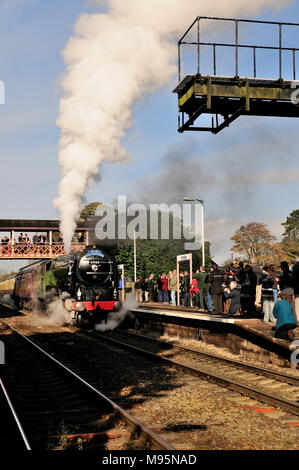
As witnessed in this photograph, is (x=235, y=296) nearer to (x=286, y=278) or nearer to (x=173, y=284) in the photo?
(x=286, y=278)

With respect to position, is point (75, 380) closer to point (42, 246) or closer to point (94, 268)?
point (94, 268)

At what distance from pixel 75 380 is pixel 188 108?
253 inches

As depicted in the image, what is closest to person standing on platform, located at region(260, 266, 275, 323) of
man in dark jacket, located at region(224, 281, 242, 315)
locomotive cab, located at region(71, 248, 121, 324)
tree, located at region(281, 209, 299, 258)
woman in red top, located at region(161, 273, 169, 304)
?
man in dark jacket, located at region(224, 281, 242, 315)

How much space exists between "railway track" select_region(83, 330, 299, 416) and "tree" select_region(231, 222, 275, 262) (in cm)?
4005

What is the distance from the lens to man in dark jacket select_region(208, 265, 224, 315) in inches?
615

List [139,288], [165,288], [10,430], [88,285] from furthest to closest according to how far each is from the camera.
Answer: [139,288] < [165,288] < [88,285] < [10,430]

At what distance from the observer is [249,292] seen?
45.2ft

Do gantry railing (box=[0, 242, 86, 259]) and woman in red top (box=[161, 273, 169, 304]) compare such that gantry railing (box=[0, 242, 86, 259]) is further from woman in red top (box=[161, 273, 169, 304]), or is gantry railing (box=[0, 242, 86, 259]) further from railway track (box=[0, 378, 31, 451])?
railway track (box=[0, 378, 31, 451])

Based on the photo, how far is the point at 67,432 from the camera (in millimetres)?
6219

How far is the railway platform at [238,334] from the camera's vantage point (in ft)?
34.7

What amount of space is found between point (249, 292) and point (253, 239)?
40127 millimetres

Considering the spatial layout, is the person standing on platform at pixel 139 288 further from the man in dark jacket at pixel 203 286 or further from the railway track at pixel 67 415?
the railway track at pixel 67 415

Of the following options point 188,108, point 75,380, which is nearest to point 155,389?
point 75,380

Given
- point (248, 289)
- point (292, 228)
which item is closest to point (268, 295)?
point (248, 289)
